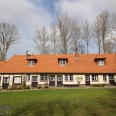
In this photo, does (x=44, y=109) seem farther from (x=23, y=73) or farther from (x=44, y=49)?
(x=44, y=49)

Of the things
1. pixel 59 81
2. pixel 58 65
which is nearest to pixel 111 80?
pixel 59 81

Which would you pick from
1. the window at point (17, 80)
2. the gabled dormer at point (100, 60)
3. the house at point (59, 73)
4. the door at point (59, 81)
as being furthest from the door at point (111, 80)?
the window at point (17, 80)

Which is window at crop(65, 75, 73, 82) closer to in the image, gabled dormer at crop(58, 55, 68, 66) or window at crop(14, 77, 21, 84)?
gabled dormer at crop(58, 55, 68, 66)

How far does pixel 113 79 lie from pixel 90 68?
4.68 meters

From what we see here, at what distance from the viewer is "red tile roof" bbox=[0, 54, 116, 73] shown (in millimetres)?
25422

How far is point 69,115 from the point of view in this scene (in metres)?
8.27

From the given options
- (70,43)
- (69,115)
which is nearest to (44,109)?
(69,115)

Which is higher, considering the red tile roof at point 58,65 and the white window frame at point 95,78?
the red tile roof at point 58,65

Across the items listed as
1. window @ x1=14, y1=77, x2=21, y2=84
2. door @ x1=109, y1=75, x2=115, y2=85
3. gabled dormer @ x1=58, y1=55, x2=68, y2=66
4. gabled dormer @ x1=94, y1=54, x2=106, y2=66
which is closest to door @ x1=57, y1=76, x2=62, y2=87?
gabled dormer @ x1=58, y1=55, x2=68, y2=66

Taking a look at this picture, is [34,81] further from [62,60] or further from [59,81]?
[62,60]

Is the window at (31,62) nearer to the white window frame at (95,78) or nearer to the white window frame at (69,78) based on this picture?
the white window frame at (69,78)

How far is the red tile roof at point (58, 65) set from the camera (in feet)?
83.4

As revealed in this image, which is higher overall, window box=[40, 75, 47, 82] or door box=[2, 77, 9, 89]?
window box=[40, 75, 47, 82]

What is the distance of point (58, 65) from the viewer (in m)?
27.1
